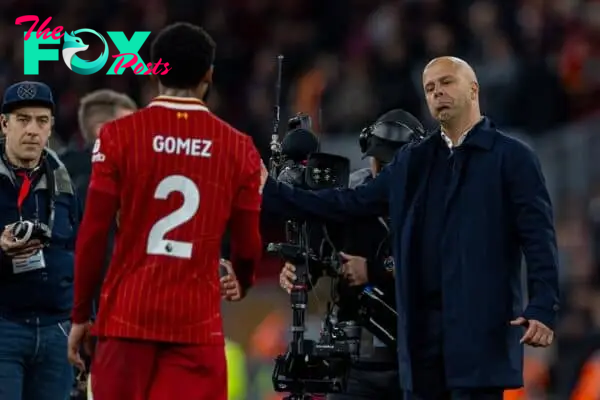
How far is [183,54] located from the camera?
248 inches

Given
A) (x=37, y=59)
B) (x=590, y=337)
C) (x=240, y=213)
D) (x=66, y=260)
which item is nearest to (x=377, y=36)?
(x=37, y=59)

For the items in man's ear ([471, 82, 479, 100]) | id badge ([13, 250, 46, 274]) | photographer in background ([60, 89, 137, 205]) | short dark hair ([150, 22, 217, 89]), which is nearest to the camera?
short dark hair ([150, 22, 217, 89])

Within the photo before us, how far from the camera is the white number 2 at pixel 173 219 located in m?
6.21

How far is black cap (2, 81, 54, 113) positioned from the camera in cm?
761

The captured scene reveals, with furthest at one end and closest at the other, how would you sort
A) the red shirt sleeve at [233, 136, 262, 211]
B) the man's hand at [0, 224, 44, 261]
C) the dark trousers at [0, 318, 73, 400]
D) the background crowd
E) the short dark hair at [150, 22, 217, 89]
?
the background crowd
the dark trousers at [0, 318, 73, 400]
the man's hand at [0, 224, 44, 261]
the red shirt sleeve at [233, 136, 262, 211]
the short dark hair at [150, 22, 217, 89]

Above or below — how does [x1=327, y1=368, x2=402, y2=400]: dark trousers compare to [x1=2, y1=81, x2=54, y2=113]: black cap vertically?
below

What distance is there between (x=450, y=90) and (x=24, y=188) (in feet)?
6.62

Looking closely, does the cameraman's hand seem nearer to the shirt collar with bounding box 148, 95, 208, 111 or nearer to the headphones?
the headphones

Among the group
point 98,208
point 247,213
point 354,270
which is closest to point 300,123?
point 354,270

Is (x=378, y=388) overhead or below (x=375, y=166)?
below

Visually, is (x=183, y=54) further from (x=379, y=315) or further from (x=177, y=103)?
(x=379, y=315)

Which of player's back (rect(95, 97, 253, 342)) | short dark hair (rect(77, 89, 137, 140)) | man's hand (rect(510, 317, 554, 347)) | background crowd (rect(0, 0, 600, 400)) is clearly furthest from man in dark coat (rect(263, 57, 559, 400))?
background crowd (rect(0, 0, 600, 400))

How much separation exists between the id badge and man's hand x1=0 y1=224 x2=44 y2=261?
0.15 meters

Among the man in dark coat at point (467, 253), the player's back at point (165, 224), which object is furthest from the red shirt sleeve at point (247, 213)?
the man in dark coat at point (467, 253)
